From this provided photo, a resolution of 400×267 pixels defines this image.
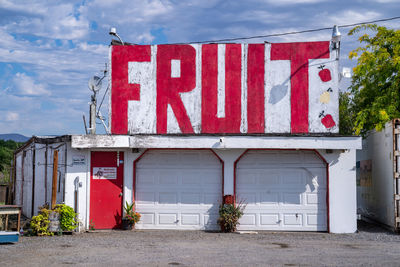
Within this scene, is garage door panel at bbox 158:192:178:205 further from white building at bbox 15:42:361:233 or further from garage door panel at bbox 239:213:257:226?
garage door panel at bbox 239:213:257:226

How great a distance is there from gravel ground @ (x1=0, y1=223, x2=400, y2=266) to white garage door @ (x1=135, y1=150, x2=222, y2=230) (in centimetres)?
71

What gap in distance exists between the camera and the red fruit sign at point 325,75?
54.0 ft

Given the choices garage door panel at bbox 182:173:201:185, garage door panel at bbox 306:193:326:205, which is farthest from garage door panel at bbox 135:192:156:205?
garage door panel at bbox 306:193:326:205

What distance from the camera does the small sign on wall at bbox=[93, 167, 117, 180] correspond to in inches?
652

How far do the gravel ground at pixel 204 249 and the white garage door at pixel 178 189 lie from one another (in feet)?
2.34

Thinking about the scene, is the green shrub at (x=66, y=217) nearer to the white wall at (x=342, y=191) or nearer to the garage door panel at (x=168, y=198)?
the garage door panel at (x=168, y=198)

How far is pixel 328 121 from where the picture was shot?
53.8 ft

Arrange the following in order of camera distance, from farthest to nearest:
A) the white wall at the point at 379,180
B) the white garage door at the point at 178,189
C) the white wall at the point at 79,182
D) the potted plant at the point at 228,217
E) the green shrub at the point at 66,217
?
the white garage door at the point at 178,189 → the white wall at the point at 379,180 → the white wall at the point at 79,182 → the potted plant at the point at 228,217 → the green shrub at the point at 66,217

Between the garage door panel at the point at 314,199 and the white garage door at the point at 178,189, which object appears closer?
the garage door panel at the point at 314,199

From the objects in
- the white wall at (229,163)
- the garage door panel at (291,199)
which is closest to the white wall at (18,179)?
the white wall at (229,163)

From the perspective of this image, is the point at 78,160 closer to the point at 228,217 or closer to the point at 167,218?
the point at 167,218

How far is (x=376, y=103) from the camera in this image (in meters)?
22.5

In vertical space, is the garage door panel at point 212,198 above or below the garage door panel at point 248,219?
above

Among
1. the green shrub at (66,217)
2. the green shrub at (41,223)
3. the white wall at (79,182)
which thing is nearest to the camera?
the green shrub at (41,223)
